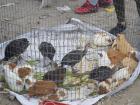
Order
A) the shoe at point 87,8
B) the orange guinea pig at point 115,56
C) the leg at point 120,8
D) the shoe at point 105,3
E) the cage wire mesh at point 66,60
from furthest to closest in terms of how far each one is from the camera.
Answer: the shoe at point 105,3 < the shoe at point 87,8 < the leg at point 120,8 < the orange guinea pig at point 115,56 < the cage wire mesh at point 66,60

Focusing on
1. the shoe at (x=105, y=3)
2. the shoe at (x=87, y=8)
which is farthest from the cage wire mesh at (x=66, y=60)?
the shoe at (x=105, y=3)

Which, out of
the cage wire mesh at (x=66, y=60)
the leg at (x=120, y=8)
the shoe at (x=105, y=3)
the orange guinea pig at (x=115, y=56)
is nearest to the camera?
the cage wire mesh at (x=66, y=60)

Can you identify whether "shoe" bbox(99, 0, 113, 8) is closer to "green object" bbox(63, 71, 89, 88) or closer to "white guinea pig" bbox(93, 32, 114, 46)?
"white guinea pig" bbox(93, 32, 114, 46)

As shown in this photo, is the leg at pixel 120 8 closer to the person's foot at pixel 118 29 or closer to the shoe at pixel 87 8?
the person's foot at pixel 118 29

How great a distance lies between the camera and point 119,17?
364cm

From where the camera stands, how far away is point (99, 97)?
2.77 m

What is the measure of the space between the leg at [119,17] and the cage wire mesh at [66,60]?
0.03 metres

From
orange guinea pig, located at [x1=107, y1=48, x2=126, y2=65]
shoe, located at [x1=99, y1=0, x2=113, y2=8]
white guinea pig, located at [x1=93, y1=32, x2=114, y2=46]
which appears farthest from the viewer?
shoe, located at [x1=99, y1=0, x2=113, y2=8]

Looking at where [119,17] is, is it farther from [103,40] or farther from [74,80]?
[74,80]

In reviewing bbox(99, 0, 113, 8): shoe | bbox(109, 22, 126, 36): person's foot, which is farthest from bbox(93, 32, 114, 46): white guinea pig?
bbox(99, 0, 113, 8): shoe

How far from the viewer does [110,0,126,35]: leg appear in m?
3.58

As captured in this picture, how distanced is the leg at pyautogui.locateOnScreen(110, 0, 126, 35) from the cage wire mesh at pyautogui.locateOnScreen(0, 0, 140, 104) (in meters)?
0.03

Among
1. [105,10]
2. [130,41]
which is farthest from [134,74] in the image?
[105,10]

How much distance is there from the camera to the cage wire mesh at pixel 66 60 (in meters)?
2.81
